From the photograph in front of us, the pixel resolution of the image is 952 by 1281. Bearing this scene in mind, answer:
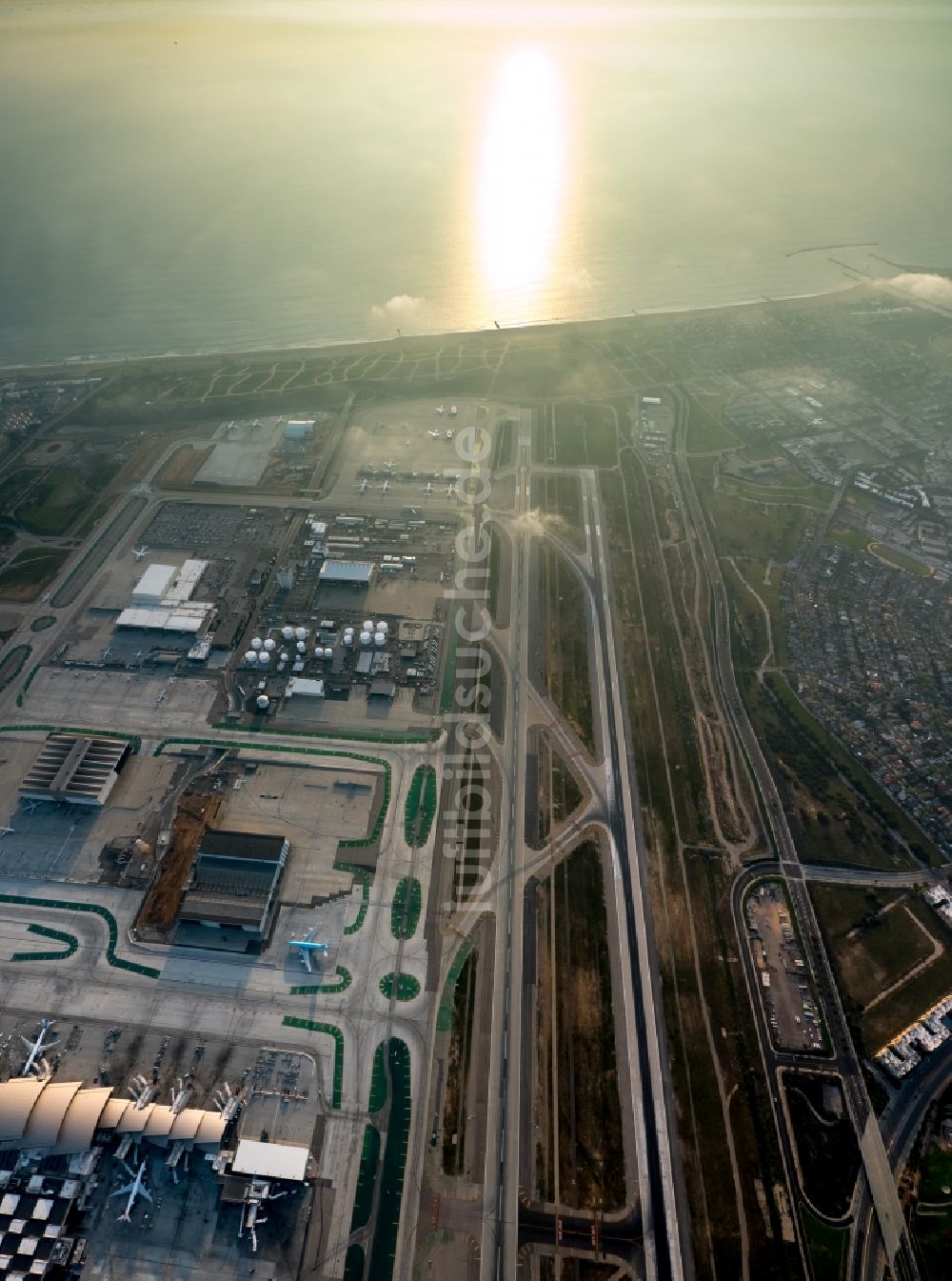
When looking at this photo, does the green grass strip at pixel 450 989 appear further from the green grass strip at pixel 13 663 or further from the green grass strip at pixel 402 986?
the green grass strip at pixel 13 663

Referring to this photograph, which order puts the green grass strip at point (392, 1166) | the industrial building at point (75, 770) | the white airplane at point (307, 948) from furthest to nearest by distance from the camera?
the industrial building at point (75, 770), the white airplane at point (307, 948), the green grass strip at point (392, 1166)

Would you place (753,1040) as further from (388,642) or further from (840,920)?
(388,642)

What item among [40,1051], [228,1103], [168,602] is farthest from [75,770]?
[228,1103]

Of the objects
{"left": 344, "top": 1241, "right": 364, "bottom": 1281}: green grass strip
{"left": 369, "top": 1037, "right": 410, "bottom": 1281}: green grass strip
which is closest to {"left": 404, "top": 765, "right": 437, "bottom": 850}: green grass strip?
{"left": 369, "top": 1037, "right": 410, "bottom": 1281}: green grass strip

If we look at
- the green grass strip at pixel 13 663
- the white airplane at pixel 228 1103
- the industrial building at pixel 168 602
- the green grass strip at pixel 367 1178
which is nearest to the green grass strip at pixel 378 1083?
the green grass strip at pixel 367 1178

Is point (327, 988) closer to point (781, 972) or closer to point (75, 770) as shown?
point (75, 770)

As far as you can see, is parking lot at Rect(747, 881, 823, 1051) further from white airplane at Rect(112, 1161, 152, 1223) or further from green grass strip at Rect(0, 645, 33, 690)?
green grass strip at Rect(0, 645, 33, 690)

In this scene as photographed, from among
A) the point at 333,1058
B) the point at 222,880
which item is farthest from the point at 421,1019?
the point at 222,880

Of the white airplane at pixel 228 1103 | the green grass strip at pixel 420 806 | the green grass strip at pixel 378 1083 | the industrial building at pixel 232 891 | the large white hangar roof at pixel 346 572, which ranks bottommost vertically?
the white airplane at pixel 228 1103
